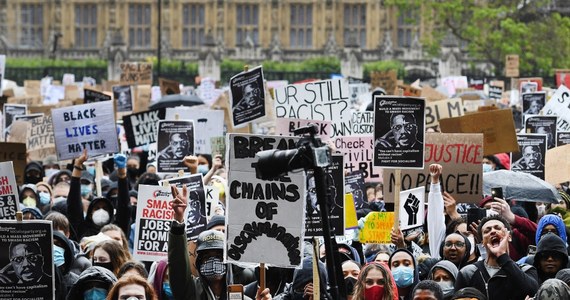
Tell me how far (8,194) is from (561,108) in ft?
28.3

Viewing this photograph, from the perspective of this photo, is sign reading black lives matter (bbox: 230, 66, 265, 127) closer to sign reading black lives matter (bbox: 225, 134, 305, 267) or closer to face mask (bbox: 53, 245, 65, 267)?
face mask (bbox: 53, 245, 65, 267)

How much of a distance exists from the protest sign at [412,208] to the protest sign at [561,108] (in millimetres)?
6273

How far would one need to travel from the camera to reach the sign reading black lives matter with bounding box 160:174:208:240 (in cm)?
1204

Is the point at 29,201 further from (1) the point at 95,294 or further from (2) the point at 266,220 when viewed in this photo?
(2) the point at 266,220

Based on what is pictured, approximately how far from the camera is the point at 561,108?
63.3ft

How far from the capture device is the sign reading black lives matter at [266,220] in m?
9.51

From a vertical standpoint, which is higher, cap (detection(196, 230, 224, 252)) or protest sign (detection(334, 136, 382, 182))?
protest sign (detection(334, 136, 382, 182))

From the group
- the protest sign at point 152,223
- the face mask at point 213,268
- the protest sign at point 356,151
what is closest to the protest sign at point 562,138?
the protest sign at point 356,151

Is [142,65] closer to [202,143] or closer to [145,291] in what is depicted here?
[202,143]

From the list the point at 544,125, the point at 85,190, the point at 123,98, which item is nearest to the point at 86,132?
the point at 85,190

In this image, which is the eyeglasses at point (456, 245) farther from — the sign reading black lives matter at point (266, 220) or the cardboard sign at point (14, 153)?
the cardboard sign at point (14, 153)

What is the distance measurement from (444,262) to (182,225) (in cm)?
198

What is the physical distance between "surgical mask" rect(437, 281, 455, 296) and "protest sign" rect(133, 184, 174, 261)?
225cm

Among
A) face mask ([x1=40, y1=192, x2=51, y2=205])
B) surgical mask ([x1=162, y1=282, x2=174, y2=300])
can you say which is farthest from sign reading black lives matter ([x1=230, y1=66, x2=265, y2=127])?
surgical mask ([x1=162, y1=282, x2=174, y2=300])
